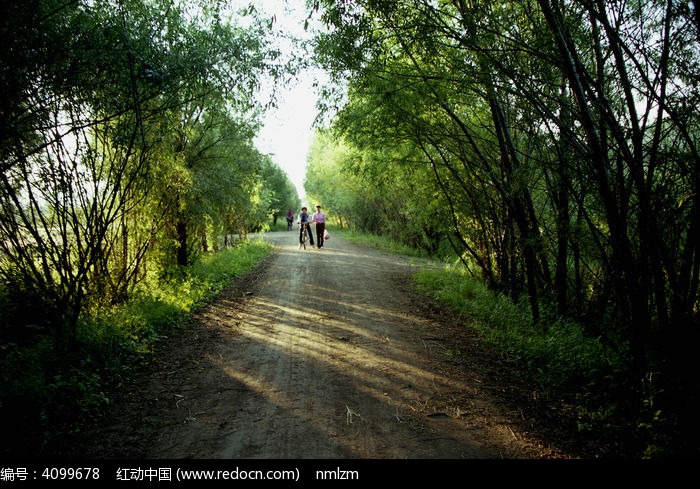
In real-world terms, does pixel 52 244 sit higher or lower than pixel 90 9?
lower

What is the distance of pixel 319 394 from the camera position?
3967 millimetres

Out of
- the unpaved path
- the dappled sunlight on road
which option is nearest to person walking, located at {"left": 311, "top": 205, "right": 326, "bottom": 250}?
the dappled sunlight on road

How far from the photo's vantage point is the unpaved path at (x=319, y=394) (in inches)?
121

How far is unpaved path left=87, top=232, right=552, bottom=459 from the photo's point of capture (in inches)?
121

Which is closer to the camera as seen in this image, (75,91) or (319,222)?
(75,91)

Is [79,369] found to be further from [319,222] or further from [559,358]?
[319,222]

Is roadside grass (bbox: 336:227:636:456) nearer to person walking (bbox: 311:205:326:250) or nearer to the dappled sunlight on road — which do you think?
the dappled sunlight on road

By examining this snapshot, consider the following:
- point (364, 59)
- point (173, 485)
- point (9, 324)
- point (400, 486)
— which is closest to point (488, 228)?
point (364, 59)

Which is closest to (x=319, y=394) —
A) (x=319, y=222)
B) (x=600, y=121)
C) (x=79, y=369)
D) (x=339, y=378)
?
(x=339, y=378)

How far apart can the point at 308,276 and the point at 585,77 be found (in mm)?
8451

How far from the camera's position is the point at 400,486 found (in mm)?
2678

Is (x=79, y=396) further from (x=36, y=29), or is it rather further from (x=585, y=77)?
(x=585, y=77)

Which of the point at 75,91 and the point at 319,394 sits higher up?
the point at 75,91

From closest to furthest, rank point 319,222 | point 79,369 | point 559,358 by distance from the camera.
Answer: point 79,369, point 559,358, point 319,222
